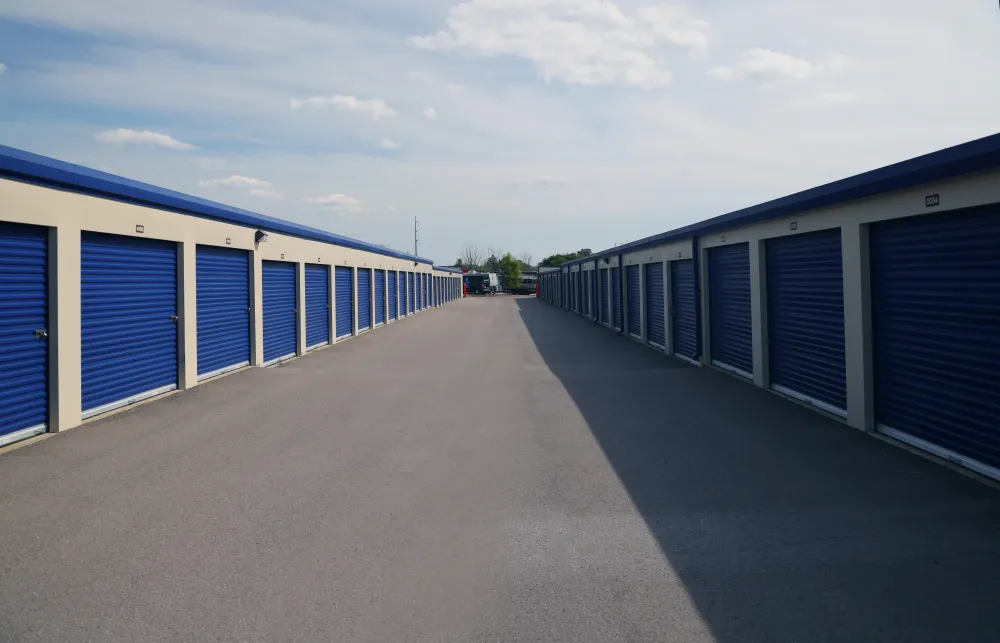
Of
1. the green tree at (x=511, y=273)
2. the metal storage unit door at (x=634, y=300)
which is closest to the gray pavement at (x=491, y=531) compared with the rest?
the metal storage unit door at (x=634, y=300)

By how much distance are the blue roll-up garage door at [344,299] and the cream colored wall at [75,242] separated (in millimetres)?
7740

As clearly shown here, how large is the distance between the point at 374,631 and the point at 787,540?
308 centimetres

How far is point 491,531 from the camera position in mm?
5129

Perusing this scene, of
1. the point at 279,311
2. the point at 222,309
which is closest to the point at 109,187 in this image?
the point at 222,309

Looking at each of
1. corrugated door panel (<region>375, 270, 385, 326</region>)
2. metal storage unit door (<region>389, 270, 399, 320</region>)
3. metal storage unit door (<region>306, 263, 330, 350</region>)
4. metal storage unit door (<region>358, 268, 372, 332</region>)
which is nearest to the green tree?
metal storage unit door (<region>389, 270, 399, 320</region>)

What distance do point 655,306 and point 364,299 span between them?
12270 mm

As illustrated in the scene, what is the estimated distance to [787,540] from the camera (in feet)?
15.9

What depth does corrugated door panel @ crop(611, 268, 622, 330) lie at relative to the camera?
24.4 metres

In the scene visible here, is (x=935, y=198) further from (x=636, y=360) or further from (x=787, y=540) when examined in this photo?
(x=636, y=360)

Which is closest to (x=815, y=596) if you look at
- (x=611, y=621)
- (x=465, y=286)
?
(x=611, y=621)

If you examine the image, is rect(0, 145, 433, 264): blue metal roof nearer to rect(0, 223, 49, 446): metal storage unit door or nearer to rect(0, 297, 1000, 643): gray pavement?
rect(0, 223, 49, 446): metal storage unit door

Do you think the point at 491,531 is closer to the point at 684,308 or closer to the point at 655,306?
→ the point at 684,308

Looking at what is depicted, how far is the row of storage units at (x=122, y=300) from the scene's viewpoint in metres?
7.94

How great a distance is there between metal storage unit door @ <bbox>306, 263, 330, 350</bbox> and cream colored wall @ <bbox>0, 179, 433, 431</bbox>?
184 inches
